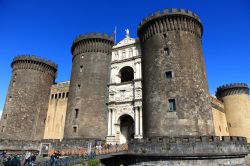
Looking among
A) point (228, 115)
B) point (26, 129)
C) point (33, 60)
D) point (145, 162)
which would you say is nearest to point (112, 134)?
point (145, 162)

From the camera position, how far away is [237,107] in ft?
132

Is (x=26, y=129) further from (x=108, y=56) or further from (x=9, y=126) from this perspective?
(x=108, y=56)

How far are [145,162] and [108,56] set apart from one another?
17315 millimetres

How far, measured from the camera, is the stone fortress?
21.5 m

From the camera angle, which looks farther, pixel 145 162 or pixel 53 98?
pixel 53 98

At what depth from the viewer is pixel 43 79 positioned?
119ft

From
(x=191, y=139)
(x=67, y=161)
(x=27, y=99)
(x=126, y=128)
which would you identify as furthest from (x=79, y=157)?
(x=27, y=99)

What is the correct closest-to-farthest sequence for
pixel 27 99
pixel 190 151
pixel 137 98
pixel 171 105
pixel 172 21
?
pixel 190 151, pixel 171 105, pixel 172 21, pixel 137 98, pixel 27 99

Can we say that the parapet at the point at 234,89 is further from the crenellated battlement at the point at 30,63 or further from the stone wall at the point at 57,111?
the crenellated battlement at the point at 30,63

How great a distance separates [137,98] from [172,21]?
10166 mm

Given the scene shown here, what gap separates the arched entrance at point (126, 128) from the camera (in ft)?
93.1

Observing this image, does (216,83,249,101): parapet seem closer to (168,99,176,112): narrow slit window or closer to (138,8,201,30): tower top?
(138,8,201,30): tower top

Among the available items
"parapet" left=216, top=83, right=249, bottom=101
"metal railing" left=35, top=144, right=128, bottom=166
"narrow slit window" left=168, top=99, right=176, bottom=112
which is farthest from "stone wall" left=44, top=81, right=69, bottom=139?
"parapet" left=216, top=83, right=249, bottom=101

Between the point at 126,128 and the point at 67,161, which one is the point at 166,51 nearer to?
the point at 126,128
